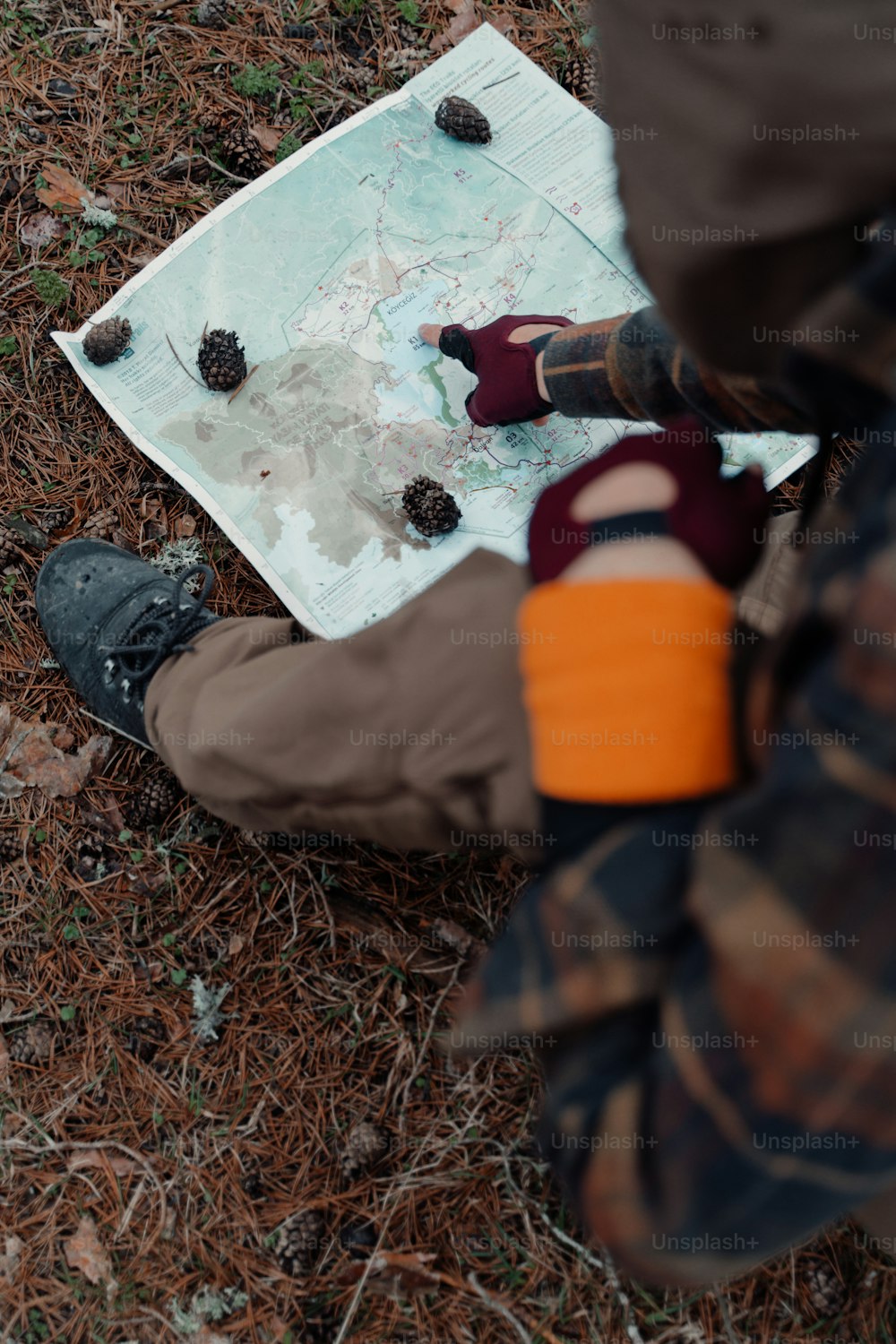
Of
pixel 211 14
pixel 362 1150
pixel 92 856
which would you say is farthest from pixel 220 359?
pixel 362 1150

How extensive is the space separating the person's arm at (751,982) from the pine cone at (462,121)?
1.22 meters

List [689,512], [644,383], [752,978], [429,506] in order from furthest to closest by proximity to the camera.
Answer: [429,506], [644,383], [689,512], [752,978]

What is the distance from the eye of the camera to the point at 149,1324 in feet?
4.05

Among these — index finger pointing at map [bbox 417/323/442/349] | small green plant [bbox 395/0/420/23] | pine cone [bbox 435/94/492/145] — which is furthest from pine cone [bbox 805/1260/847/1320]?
small green plant [bbox 395/0/420/23]

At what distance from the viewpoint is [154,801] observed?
4.55 feet

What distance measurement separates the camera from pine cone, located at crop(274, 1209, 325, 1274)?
124 cm

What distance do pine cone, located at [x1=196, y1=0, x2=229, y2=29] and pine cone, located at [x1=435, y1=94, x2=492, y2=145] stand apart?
43 cm

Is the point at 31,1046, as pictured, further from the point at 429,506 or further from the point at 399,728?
the point at 429,506

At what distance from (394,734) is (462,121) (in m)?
1.20

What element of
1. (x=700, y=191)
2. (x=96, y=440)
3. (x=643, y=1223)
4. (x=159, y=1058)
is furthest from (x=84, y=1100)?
(x=700, y=191)

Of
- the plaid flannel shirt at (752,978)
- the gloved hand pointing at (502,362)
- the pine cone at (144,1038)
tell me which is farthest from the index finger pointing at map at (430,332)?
the pine cone at (144,1038)

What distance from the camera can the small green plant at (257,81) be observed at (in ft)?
5.23

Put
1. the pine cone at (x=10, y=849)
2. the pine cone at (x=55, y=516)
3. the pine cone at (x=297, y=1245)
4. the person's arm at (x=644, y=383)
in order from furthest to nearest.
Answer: the pine cone at (x=55, y=516)
the pine cone at (x=10, y=849)
the pine cone at (x=297, y=1245)
the person's arm at (x=644, y=383)

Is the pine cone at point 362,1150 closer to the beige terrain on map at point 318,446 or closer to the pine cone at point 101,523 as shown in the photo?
the beige terrain on map at point 318,446
